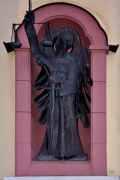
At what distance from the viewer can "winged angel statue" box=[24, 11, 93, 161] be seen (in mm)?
8438

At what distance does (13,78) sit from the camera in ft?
28.2

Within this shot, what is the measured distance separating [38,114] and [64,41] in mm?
1103

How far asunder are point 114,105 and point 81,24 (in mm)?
1231

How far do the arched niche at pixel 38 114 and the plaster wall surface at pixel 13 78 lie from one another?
0.34 ft

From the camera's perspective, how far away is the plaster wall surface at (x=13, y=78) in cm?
831

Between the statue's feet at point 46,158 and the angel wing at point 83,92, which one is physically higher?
the angel wing at point 83,92

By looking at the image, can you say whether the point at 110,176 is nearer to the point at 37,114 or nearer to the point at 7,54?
the point at 37,114

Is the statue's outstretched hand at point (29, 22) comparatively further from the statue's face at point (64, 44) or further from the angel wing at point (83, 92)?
the angel wing at point (83, 92)

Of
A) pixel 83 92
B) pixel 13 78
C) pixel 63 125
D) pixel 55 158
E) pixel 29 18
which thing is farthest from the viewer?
pixel 83 92

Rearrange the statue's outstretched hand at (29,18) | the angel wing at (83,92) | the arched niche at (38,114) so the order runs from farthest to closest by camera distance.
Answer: the angel wing at (83,92)
the arched niche at (38,114)
the statue's outstretched hand at (29,18)

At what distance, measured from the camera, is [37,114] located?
347 inches

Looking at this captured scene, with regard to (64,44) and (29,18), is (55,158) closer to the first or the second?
(64,44)

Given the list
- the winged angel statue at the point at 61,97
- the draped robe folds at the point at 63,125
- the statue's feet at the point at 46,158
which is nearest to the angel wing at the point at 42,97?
the winged angel statue at the point at 61,97

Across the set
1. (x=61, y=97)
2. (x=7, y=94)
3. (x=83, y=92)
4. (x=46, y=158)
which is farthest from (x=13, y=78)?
(x=46, y=158)
